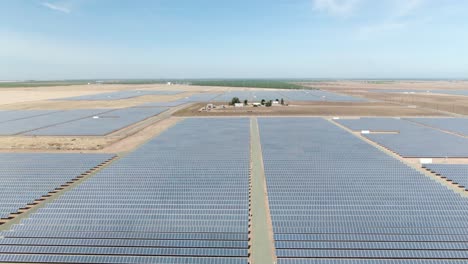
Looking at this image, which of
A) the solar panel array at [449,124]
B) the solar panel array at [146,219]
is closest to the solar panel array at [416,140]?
the solar panel array at [449,124]

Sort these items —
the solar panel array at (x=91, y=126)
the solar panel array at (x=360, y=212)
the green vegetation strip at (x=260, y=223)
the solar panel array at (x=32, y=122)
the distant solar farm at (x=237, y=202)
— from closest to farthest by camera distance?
the solar panel array at (x=360, y=212) → the distant solar farm at (x=237, y=202) → the green vegetation strip at (x=260, y=223) → the solar panel array at (x=91, y=126) → the solar panel array at (x=32, y=122)

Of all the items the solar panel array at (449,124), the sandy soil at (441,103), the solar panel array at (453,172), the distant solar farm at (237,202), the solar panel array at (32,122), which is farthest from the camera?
the sandy soil at (441,103)

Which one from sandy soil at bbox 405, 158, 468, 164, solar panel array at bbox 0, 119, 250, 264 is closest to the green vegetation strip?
solar panel array at bbox 0, 119, 250, 264

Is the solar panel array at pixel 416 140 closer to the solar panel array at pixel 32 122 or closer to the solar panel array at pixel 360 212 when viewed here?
the solar panel array at pixel 360 212

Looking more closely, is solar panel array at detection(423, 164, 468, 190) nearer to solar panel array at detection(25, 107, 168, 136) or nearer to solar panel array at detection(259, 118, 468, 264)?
solar panel array at detection(259, 118, 468, 264)

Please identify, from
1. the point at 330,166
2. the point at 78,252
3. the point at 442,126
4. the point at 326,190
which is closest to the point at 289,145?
the point at 330,166
